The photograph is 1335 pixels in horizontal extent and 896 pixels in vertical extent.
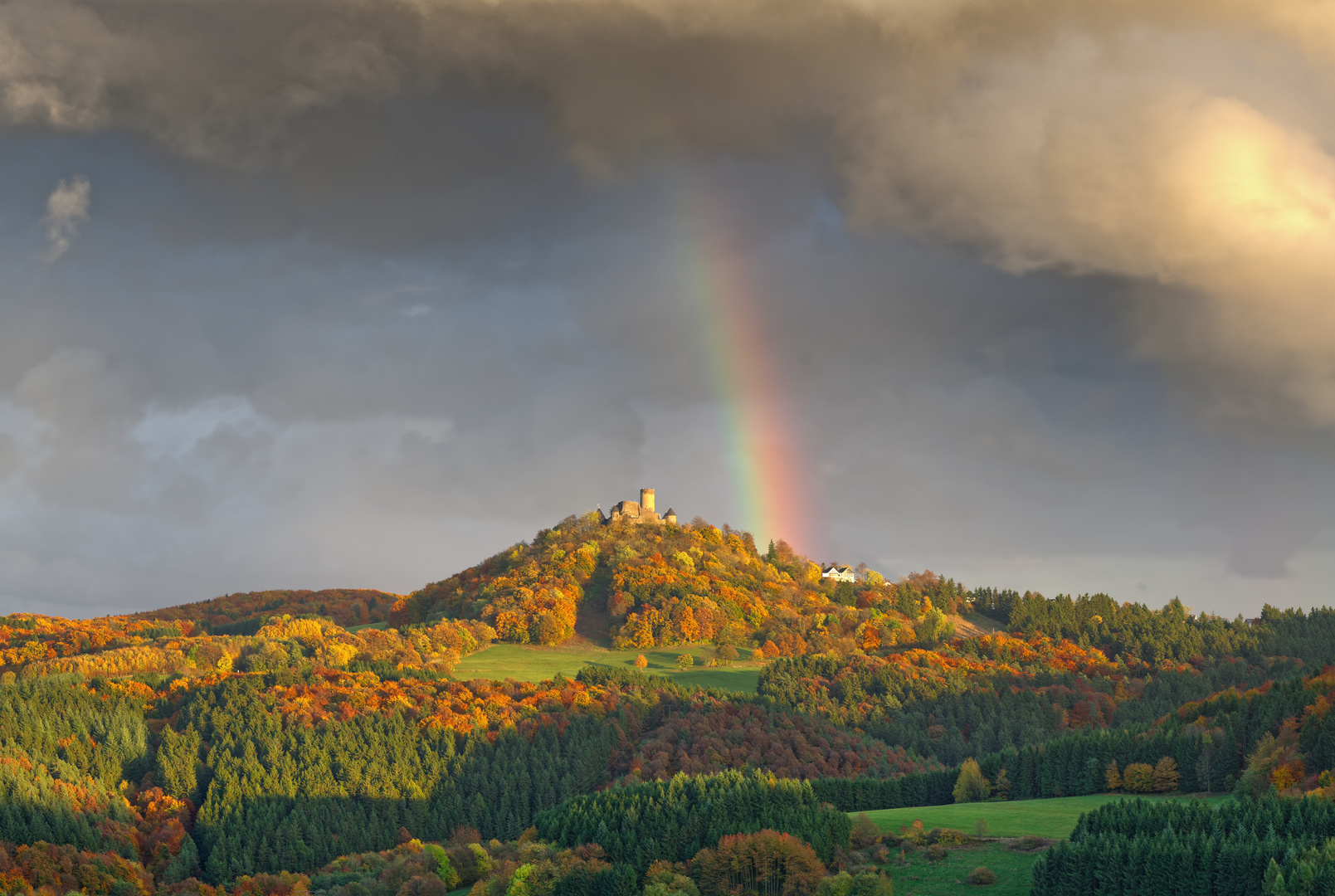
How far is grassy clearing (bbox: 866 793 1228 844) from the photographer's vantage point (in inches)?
3757

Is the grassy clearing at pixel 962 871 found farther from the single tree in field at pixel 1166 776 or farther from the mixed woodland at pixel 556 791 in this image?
the single tree in field at pixel 1166 776

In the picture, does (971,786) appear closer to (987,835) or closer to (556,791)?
(987,835)

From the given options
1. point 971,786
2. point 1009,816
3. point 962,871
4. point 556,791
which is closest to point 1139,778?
point 971,786

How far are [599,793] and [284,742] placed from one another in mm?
77931

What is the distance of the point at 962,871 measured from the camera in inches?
3371

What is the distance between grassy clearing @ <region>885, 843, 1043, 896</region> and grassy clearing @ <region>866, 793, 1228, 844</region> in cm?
510

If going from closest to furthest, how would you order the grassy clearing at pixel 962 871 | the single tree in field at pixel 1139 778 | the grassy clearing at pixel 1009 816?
the grassy clearing at pixel 962 871 < the grassy clearing at pixel 1009 816 < the single tree in field at pixel 1139 778

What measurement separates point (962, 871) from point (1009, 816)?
60.6ft

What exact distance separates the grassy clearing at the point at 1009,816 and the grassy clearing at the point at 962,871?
201 inches

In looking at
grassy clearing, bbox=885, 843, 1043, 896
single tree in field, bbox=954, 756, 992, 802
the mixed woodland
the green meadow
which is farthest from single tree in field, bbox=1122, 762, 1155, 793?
grassy clearing, bbox=885, 843, 1043, 896

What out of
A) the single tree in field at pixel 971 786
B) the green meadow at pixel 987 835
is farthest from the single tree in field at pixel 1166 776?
the single tree in field at pixel 971 786

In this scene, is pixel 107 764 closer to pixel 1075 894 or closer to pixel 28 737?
pixel 28 737

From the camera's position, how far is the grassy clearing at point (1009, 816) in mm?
95438

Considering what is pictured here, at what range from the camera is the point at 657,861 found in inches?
3888
